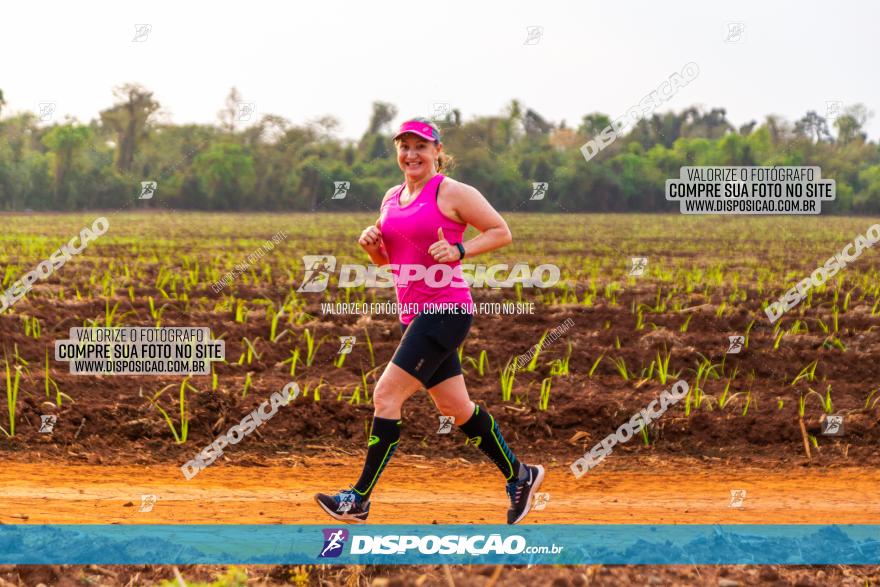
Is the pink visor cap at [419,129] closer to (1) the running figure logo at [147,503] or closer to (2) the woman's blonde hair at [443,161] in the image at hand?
(2) the woman's blonde hair at [443,161]

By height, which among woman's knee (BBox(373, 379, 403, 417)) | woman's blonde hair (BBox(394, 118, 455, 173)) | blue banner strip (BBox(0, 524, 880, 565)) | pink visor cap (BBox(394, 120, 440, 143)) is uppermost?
pink visor cap (BBox(394, 120, 440, 143))

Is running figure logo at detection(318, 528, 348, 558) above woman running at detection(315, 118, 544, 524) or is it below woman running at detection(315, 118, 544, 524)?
below

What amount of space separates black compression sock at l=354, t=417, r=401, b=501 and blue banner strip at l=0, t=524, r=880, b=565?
231 mm

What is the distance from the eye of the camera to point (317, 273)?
15.1 metres

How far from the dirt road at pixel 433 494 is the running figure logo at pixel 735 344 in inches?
89.4

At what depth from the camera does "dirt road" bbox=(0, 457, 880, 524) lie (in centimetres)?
599

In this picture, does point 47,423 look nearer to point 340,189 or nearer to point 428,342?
point 340,189

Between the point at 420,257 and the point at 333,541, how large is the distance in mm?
1454

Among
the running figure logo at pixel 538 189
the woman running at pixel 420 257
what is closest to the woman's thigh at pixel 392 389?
the woman running at pixel 420 257

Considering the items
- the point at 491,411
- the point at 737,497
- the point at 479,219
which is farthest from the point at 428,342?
the point at 491,411

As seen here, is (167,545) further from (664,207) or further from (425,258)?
(664,207)

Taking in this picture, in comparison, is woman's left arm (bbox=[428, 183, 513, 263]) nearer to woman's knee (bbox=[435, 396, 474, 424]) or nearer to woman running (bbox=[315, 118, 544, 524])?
woman running (bbox=[315, 118, 544, 524])

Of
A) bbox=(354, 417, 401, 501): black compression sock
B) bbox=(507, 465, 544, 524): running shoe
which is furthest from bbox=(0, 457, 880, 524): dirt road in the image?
bbox=(354, 417, 401, 501): black compression sock

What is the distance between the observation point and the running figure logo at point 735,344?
31.5 feet
